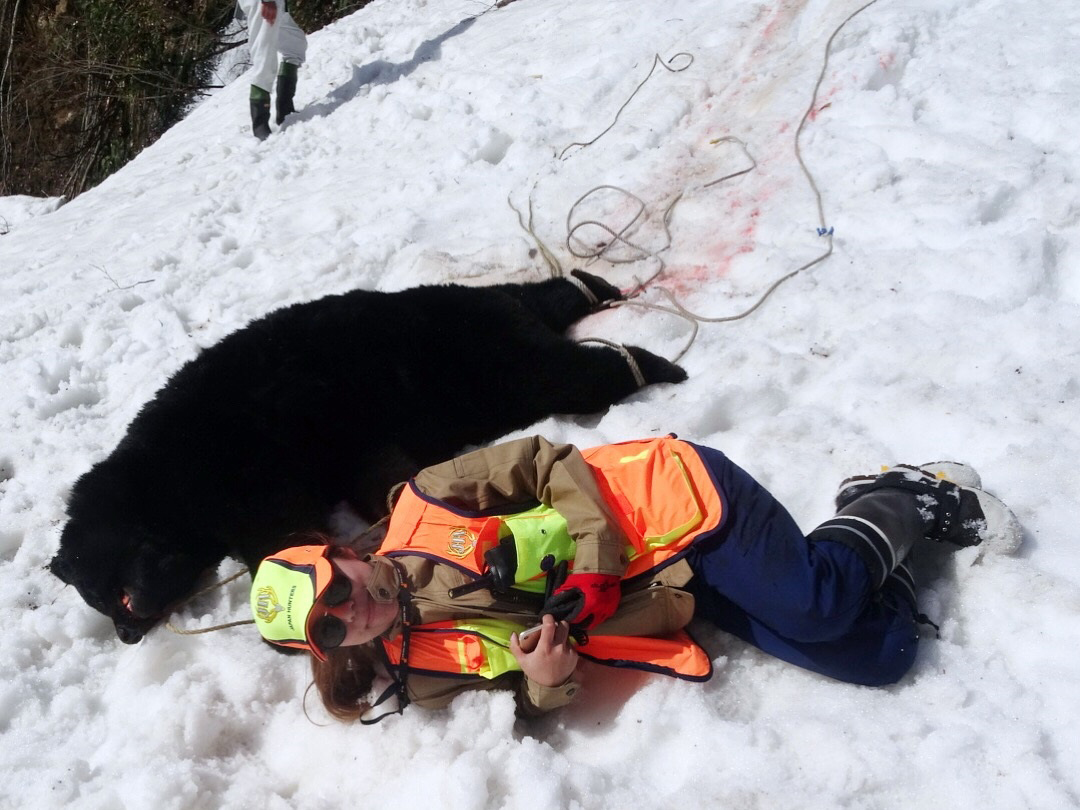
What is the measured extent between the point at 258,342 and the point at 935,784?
8.33 feet

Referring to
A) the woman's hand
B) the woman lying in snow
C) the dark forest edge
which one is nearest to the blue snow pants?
the woman lying in snow

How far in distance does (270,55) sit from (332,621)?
5.64 m

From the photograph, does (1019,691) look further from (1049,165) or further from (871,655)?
(1049,165)

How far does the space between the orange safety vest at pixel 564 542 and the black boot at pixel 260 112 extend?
489 centimetres

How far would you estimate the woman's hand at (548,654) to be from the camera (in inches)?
74.0

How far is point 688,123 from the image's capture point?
436 centimetres

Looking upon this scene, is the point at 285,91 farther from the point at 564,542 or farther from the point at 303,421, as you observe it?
the point at 564,542

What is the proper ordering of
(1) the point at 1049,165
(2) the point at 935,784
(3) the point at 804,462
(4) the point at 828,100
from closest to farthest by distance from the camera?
(2) the point at 935,784 → (3) the point at 804,462 → (1) the point at 1049,165 → (4) the point at 828,100

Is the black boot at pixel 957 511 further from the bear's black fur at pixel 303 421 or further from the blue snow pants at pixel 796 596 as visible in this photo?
the bear's black fur at pixel 303 421

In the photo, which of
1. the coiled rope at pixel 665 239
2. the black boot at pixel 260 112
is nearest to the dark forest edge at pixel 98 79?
the black boot at pixel 260 112

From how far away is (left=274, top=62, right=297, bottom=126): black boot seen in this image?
6156 mm

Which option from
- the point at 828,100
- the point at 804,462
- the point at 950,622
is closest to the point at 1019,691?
the point at 950,622

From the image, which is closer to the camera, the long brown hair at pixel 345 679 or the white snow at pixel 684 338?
the white snow at pixel 684 338

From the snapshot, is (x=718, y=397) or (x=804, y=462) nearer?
(x=804, y=462)
